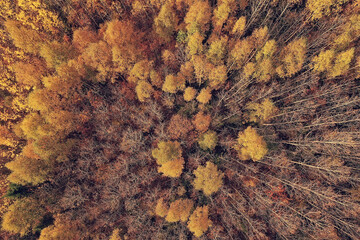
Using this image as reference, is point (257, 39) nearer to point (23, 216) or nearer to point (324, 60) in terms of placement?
point (324, 60)

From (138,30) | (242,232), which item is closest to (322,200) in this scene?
(242,232)

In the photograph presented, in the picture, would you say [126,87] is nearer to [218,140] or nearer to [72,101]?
[72,101]

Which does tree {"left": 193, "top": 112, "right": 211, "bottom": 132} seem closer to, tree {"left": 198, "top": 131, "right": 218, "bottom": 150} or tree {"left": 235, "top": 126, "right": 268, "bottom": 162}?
tree {"left": 198, "top": 131, "right": 218, "bottom": 150}

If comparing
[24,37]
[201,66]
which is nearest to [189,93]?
[201,66]

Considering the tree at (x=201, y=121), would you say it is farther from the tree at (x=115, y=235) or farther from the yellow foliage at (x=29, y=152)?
the yellow foliage at (x=29, y=152)

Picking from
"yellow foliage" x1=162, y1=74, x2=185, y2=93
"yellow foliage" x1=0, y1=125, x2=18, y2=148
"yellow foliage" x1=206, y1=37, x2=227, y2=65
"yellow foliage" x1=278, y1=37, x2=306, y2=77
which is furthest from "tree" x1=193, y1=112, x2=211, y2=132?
"yellow foliage" x1=0, y1=125, x2=18, y2=148

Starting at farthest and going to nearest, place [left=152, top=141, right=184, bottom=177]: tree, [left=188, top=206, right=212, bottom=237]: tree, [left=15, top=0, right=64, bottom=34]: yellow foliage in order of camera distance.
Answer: [left=15, top=0, right=64, bottom=34]: yellow foliage < [left=152, top=141, right=184, bottom=177]: tree < [left=188, top=206, right=212, bottom=237]: tree
